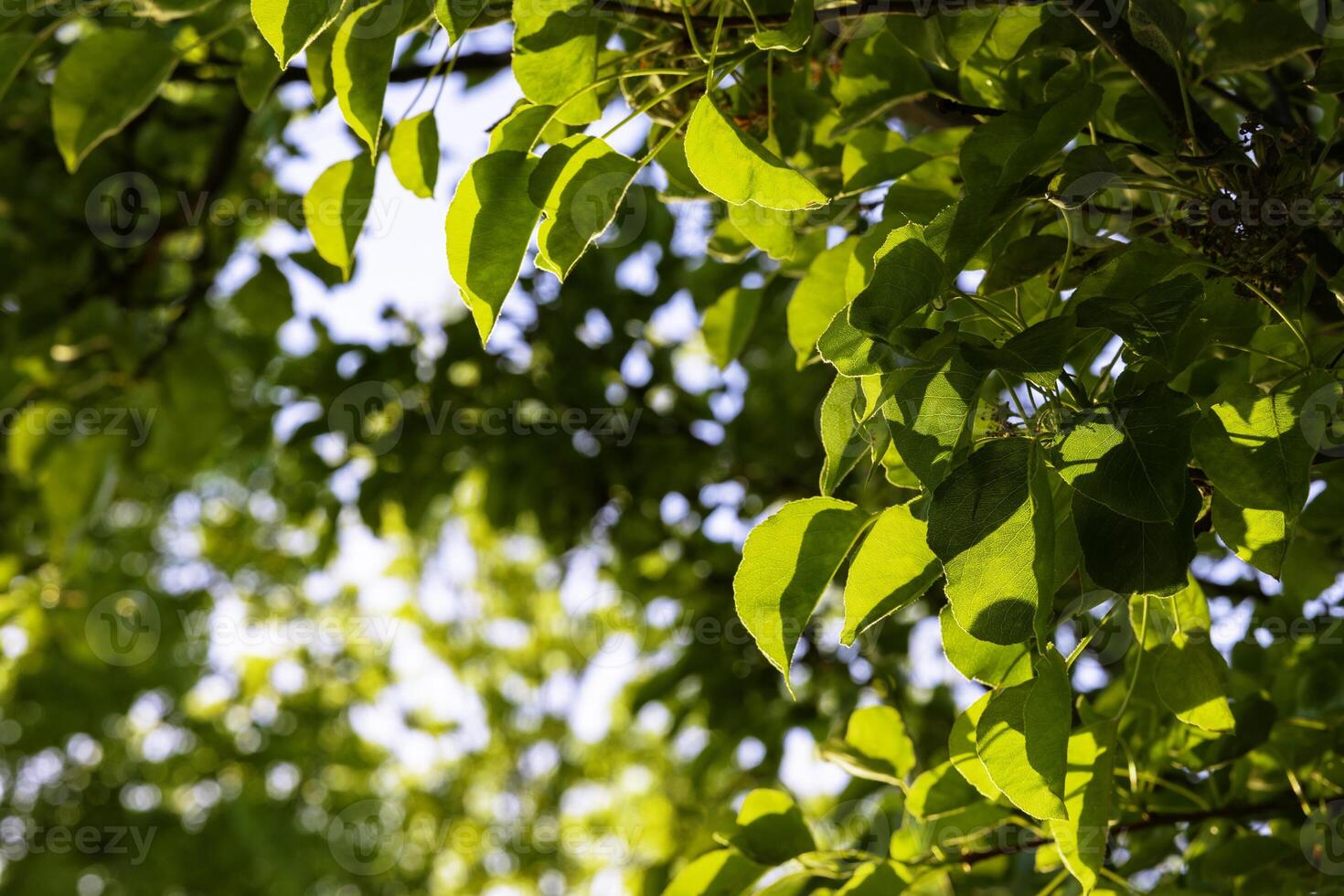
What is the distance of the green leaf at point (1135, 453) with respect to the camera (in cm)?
50

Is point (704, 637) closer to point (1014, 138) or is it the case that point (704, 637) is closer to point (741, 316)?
point (741, 316)

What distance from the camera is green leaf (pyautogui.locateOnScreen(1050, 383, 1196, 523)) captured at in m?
0.50

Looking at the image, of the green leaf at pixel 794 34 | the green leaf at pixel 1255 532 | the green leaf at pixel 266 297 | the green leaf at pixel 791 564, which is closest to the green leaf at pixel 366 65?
the green leaf at pixel 794 34

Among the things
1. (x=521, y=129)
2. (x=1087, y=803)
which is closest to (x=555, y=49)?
(x=521, y=129)

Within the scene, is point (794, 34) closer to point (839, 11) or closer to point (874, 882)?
point (839, 11)

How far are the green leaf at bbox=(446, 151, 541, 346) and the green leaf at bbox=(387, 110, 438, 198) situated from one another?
0.54 feet

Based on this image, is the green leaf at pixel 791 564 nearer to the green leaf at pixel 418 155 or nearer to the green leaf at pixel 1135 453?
the green leaf at pixel 1135 453

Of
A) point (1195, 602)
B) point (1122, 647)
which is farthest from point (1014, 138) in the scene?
point (1122, 647)

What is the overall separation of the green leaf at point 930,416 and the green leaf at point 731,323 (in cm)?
57

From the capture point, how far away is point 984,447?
1.75 feet

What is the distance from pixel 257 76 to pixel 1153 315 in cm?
80

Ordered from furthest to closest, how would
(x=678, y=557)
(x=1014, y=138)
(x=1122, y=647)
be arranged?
1. (x=678, y=557)
2. (x=1122, y=647)
3. (x=1014, y=138)

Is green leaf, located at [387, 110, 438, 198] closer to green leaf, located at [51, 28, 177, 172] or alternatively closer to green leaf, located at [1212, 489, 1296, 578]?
green leaf, located at [51, 28, 177, 172]

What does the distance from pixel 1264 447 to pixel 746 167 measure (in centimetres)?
31
